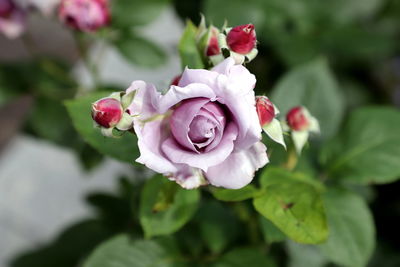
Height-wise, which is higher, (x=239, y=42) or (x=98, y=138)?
(x=239, y=42)

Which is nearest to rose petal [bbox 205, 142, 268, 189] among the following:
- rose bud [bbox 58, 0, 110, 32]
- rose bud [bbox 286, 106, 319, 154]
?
rose bud [bbox 286, 106, 319, 154]

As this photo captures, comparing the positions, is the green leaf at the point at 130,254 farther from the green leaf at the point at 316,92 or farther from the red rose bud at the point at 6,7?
the red rose bud at the point at 6,7

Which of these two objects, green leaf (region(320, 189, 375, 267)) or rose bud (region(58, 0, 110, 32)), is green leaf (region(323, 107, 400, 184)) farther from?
rose bud (region(58, 0, 110, 32))

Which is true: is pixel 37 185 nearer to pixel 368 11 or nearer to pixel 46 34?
pixel 46 34

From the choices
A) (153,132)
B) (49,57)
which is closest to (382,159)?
(153,132)

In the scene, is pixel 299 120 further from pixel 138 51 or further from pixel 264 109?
pixel 138 51

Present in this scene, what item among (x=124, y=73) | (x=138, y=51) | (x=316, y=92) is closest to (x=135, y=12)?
(x=138, y=51)

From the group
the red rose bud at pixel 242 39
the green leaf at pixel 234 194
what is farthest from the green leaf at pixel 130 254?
the red rose bud at pixel 242 39
